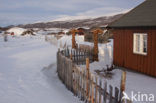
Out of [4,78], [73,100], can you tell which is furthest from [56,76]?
[73,100]

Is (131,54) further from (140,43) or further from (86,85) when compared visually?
(86,85)

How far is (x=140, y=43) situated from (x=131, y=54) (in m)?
0.92

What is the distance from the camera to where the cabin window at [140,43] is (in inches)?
371

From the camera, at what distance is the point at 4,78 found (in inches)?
355

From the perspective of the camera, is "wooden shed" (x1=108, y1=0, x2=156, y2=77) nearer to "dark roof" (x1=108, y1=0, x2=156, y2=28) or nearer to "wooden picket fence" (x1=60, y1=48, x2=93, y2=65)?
"dark roof" (x1=108, y1=0, x2=156, y2=28)

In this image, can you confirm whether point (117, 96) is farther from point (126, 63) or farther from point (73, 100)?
point (126, 63)

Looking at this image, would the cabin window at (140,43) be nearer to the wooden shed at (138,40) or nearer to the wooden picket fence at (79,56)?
the wooden shed at (138,40)

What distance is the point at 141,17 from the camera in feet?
32.8

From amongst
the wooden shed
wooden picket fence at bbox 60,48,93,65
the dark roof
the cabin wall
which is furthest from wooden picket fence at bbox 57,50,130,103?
wooden picket fence at bbox 60,48,93,65

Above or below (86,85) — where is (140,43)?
above

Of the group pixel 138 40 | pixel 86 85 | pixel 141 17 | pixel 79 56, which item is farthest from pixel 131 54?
pixel 86 85

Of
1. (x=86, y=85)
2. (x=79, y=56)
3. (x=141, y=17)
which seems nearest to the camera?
(x=86, y=85)

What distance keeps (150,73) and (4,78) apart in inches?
292

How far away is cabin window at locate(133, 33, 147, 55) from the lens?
371 inches
